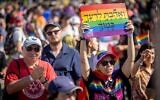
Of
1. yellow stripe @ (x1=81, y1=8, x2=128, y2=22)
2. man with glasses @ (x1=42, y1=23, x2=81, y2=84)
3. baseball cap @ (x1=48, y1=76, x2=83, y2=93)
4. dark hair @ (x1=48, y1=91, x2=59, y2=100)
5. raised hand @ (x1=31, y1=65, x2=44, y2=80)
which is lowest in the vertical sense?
man with glasses @ (x1=42, y1=23, x2=81, y2=84)

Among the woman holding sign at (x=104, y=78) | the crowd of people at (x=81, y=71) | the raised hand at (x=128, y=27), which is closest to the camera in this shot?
the crowd of people at (x=81, y=71)

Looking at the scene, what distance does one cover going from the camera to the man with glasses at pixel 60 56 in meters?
8.91

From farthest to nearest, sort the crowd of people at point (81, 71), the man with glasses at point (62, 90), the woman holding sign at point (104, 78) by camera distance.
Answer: the woman holding sign at point (104, 78) < the crowd of people at point (81, 71) < the man with glasses at point (62, 90)

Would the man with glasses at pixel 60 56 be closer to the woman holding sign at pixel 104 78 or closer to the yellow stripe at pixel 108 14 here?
the yellow stripe at pixel 108 14

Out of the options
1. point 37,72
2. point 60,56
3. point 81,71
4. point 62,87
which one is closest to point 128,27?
point 81,71

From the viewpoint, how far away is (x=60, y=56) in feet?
29.8

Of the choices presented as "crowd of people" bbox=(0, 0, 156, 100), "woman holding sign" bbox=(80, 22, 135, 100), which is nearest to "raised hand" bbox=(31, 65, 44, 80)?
"crowd of people" bbox=(0, 0, 156, 100)

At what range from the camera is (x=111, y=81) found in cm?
785

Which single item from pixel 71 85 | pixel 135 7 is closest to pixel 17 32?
pixel 71 85

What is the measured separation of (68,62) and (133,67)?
1.10m

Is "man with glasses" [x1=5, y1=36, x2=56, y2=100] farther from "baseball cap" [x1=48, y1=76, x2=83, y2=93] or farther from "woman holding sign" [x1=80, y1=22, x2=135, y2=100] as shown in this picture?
"baseball cap" [x1=48, y1=76, x2=83, y2=93]

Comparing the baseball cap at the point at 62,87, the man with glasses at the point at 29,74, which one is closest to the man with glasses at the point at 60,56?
the man with glasses at the point at 29,74

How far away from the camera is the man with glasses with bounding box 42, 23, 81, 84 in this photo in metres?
8.91

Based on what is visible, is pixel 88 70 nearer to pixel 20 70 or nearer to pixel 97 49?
pixel 20 70
